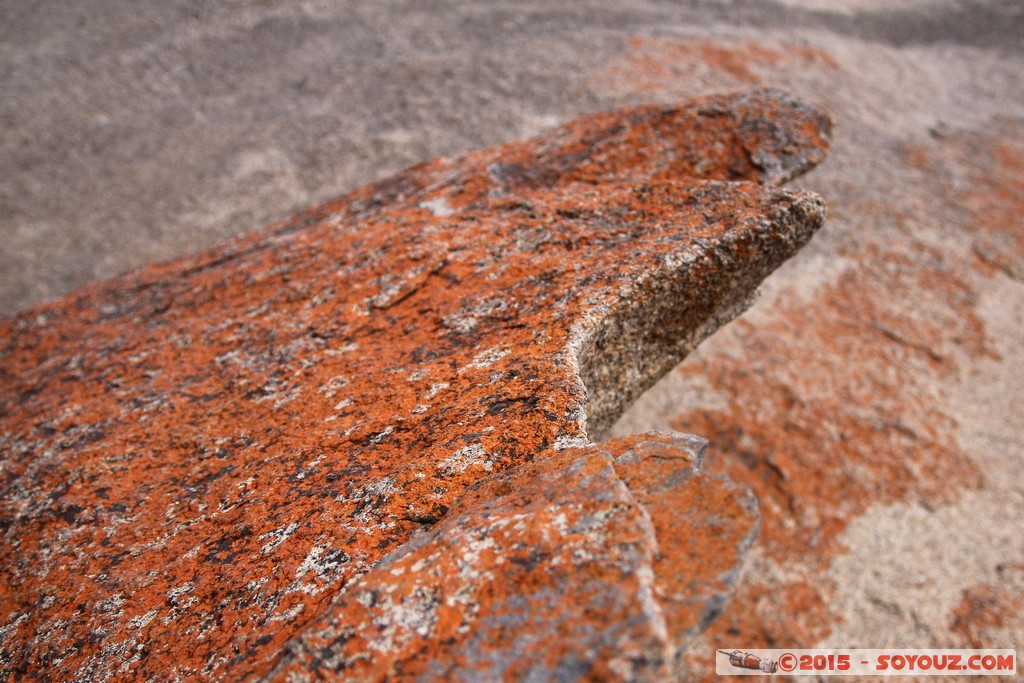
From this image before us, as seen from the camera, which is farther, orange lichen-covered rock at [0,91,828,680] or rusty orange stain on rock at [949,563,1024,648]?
rusty orange stain on rock at [949,563,1024,648]

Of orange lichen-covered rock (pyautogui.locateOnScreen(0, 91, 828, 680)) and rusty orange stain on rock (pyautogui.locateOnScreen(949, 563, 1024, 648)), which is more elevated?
orange lichen-covered rock (pyautogui.locateOnScreen(0, 91, 828, 680))

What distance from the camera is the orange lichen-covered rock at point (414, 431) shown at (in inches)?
50.8

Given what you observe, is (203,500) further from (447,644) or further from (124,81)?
(124,81)

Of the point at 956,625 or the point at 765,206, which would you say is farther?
the point at 956,625

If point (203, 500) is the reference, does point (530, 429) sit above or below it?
above

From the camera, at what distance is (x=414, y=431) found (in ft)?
6.41

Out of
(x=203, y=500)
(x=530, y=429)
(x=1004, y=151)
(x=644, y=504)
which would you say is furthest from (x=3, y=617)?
(x=1004, y=151)

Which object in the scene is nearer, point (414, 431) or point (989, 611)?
point (414, 431)

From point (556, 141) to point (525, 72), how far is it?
15.4 ft

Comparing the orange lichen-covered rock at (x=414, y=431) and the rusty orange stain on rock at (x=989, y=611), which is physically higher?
the orange lichen-covered rock at (x=414, y=431)

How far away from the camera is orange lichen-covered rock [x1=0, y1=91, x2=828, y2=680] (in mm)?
1290

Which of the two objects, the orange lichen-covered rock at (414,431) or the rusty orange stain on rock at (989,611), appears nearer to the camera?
the orange lichen-covered rock at (414,431)

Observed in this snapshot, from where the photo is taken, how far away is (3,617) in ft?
5.99

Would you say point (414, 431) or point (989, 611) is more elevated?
point (414, 431)
